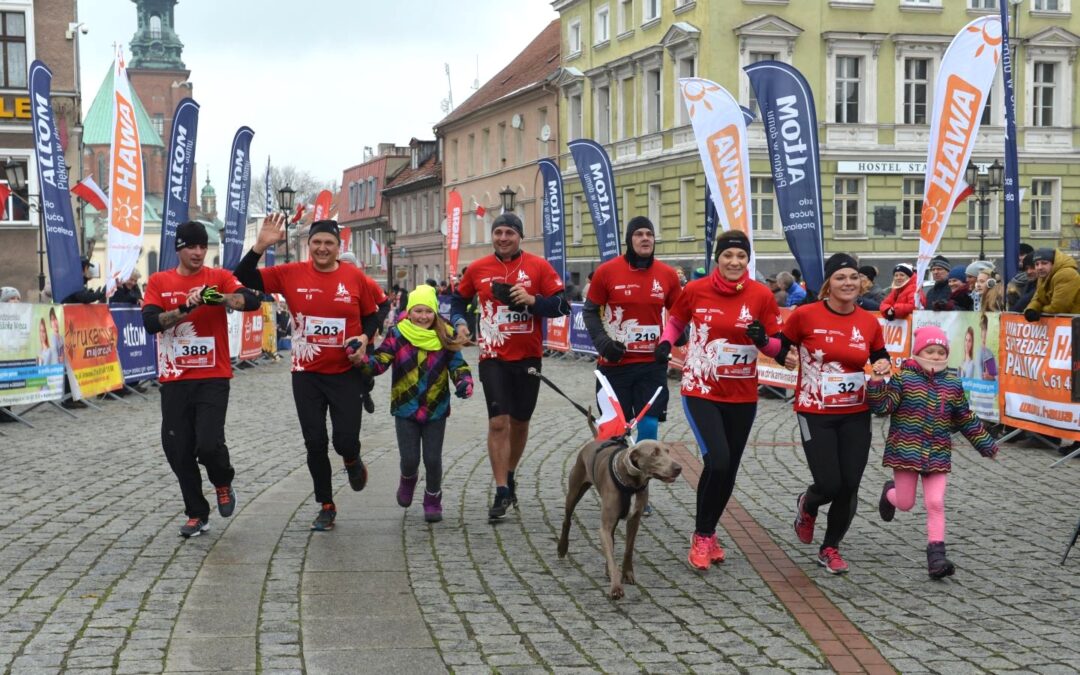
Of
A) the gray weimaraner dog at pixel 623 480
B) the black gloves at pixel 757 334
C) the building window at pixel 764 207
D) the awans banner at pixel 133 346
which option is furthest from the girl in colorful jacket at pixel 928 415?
the building window at pixel 764 207

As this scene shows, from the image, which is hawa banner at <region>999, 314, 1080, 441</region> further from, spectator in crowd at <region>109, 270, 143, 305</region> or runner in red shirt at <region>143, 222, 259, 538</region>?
spectator in crowd at <region>109, 270, 143, 305</region>

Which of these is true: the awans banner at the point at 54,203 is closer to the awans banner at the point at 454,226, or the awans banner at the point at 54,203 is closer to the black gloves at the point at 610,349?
the black gloves at the point at 610,349

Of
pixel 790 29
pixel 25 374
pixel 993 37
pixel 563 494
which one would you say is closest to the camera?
pixel 563 494

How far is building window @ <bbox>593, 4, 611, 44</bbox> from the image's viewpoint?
50.9 metres

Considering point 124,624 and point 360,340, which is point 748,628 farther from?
point 360,340

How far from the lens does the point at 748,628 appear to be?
20.4 feet

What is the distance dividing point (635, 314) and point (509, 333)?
855mm

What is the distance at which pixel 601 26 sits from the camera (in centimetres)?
5162

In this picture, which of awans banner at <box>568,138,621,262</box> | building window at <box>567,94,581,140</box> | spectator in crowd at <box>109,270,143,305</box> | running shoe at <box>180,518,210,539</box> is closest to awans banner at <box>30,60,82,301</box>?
spectator in crowd at <box>109,270,143,305</box>

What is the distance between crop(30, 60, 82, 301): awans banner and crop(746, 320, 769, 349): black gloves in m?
12.3

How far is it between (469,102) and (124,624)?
211 ft

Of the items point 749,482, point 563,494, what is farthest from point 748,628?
point 749,482

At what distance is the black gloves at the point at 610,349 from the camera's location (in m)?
8.69

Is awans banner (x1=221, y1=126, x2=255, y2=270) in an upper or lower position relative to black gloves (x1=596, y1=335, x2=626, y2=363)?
upper
